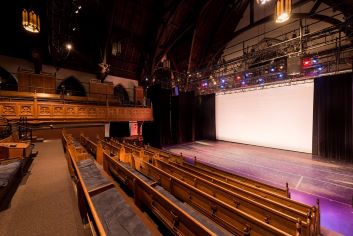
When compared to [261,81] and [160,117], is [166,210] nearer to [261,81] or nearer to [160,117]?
[261,81]

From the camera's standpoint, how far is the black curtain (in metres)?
6.32

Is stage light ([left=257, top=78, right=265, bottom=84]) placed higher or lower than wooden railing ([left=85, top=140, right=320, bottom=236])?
higher

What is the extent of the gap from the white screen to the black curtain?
0.37 metres

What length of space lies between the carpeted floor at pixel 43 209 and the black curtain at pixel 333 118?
8.81 m

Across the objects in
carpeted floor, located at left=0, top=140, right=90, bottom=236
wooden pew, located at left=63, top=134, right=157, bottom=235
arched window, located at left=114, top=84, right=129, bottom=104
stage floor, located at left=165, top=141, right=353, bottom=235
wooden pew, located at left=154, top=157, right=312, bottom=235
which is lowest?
stage floor, located at left=165, top=141, right=353, bottom=235

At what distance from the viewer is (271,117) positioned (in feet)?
28.5

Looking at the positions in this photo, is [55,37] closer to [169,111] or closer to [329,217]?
[169,111]

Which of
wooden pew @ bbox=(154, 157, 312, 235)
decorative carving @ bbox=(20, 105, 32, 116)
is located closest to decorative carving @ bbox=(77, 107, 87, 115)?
decorative carving @ bbox=(20, 105, 32, 116)

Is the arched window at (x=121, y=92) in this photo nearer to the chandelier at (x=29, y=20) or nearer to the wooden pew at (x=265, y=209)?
the chandelier at (x=29, y=20)

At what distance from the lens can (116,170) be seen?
2.99 m

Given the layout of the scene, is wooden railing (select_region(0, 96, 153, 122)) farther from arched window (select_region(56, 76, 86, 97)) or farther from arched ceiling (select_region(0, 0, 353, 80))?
arched ceiling (select_region(0, 0, 353, 80))

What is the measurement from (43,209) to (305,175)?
6.44 m

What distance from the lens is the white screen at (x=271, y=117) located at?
24.7ft

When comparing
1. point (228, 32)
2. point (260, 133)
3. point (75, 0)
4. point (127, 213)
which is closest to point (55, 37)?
point (75, 0)
